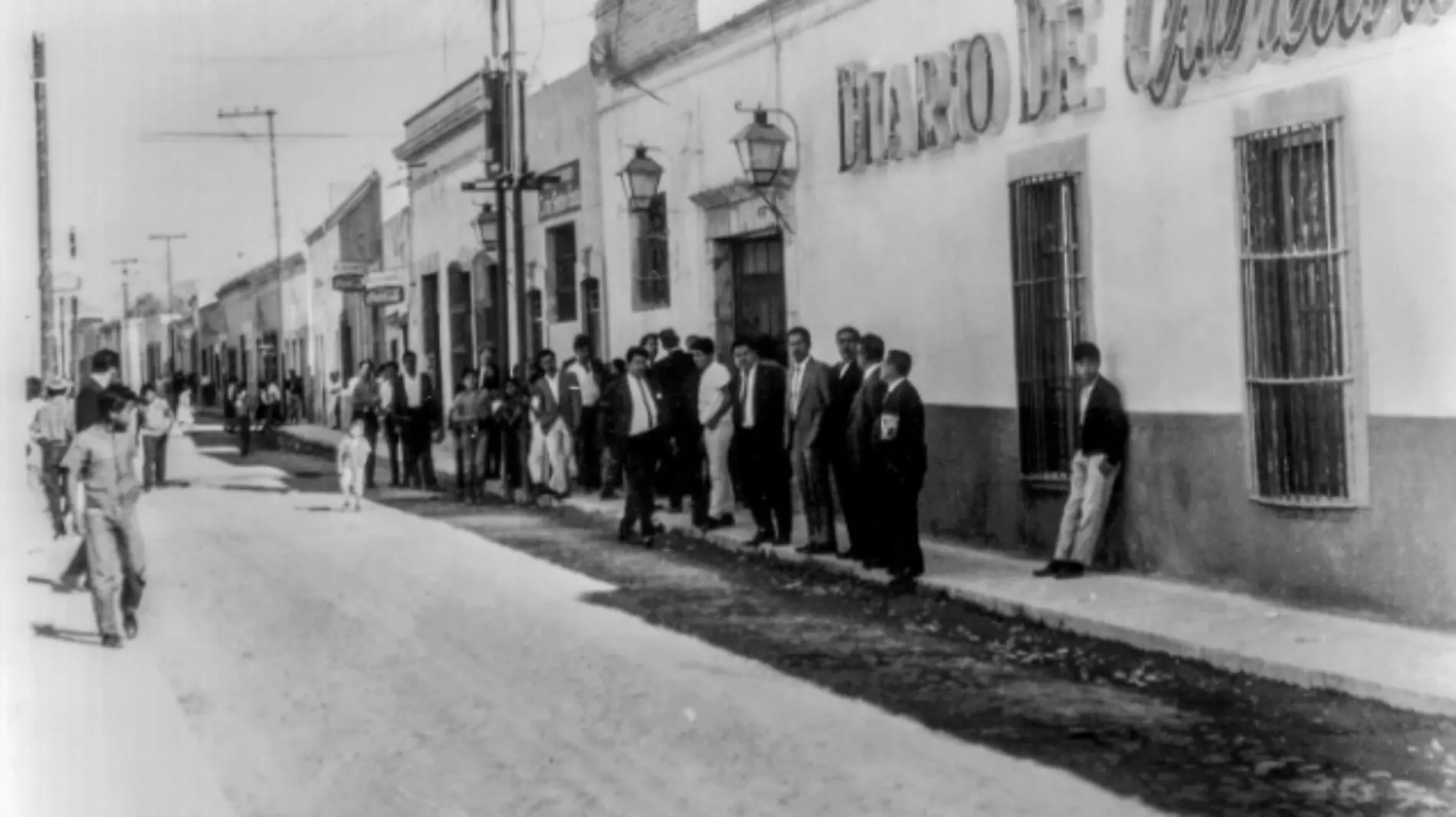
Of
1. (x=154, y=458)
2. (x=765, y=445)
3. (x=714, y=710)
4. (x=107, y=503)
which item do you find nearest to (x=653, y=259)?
(x=765, y=445)

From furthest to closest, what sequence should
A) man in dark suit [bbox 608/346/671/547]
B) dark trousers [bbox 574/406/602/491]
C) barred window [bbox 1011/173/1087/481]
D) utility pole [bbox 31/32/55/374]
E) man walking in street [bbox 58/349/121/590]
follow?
1. dark trousers [bbox 574/406/602/491]
2. man in dark suit [bbox 608/346/671/547]
3. barred window [bbox 1011/173/1087/481]
4. man walking in street [bbox 58/349/121/590]
5. utility pole [bbox 31/32/55/374]

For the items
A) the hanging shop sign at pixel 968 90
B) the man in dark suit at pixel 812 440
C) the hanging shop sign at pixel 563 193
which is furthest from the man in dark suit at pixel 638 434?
the hanging shop sign at pixel 563 193

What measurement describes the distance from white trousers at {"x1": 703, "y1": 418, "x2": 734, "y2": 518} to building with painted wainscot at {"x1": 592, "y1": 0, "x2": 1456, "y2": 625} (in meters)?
1.60

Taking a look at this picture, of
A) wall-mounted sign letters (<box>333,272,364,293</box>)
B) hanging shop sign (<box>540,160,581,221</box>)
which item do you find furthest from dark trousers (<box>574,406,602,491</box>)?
wall-mounted sign letters (<box>333,272,364,293</box>)

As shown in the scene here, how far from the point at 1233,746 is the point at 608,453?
1180cm

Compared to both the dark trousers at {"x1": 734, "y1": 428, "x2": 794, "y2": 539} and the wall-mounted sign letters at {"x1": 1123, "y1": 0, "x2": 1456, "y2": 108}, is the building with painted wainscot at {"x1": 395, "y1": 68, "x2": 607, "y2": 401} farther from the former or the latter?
the wall-mounted sign letters at {"x1": 1123, "y1": 0, "x2": 1456, "y2": 108}

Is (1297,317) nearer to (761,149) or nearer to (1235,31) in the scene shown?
(1235,31)

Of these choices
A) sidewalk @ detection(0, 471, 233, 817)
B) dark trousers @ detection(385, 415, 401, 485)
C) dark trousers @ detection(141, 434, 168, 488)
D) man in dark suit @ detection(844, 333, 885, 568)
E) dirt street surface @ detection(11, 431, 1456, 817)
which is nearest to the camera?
dirt street surface @ detection(11, 431, 1456, 817)

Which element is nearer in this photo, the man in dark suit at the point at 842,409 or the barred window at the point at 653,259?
the man in dark suit at the point at 842,409

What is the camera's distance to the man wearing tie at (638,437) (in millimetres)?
14141

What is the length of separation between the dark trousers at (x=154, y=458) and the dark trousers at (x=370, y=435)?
2616 millimetres

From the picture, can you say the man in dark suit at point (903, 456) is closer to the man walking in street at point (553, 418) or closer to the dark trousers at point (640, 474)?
the dark trousers at point (640, 474)

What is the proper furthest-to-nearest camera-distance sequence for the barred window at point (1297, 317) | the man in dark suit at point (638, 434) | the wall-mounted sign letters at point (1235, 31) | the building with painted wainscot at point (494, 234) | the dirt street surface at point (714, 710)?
the building with painted wainscot at point (494, 234) < the man in dark suit at point (638, 434) < the barred window at point (1297, 317) < the wall-mounted sign letters at point (1235, 31) < the dirt street surface at point (714, 710)

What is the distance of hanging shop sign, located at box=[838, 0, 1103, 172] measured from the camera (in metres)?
11.5
